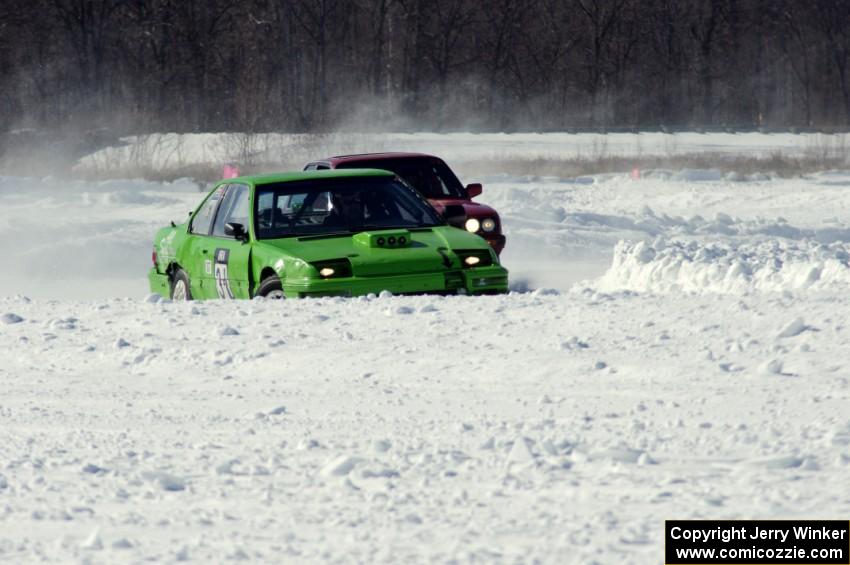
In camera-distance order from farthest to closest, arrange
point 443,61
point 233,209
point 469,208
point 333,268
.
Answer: point 443,61 < point 469,208 < point 233,209 < point 333,268

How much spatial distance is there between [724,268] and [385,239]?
458 centimetres

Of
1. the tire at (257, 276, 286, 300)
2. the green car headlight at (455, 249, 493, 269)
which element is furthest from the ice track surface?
the green car headlight at (455, 249, 493, 269)

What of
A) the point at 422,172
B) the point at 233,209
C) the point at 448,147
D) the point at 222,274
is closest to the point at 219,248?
the point at 222,274

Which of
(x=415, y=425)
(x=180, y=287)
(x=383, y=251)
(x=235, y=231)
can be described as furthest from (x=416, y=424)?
(x=180, y=287)

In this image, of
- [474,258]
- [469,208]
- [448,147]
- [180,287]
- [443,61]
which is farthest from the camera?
[443,61]

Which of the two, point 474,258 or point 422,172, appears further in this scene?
point 422,172

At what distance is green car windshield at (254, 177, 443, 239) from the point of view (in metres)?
10.5

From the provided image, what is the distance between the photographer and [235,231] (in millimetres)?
10398

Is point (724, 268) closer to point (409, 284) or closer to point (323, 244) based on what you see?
point (409, 284)

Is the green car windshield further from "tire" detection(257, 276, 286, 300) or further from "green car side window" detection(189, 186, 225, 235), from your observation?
"green car side window" detection(189, 186, 225, 235)

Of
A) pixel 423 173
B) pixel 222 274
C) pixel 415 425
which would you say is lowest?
pixel 415 425

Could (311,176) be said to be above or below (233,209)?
above

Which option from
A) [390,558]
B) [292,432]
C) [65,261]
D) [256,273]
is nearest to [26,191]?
[65,261]

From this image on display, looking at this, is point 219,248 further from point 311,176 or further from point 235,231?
point 311,176
